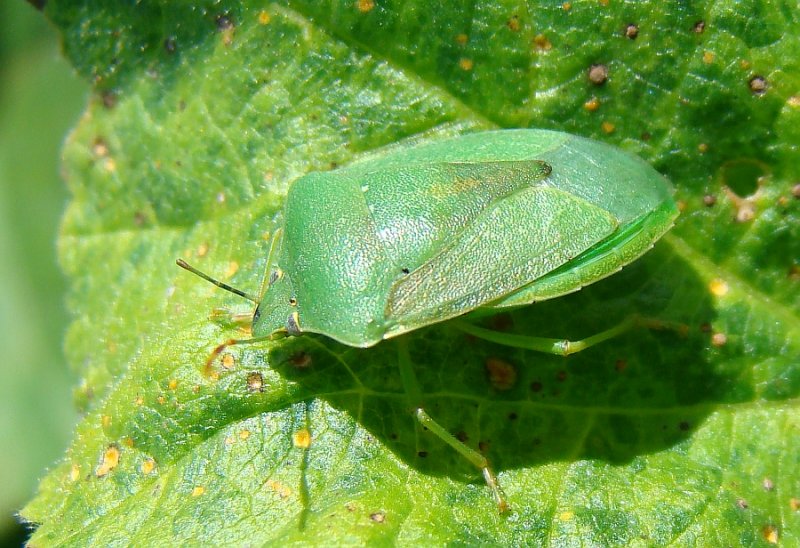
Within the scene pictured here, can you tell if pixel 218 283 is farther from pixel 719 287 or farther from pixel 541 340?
pixel 719 287

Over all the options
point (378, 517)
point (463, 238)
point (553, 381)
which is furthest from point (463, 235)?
point (378, 517)

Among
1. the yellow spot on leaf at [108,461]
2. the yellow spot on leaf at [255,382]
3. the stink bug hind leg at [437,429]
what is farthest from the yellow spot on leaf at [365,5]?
the yellow spot on leaf at [108,461]

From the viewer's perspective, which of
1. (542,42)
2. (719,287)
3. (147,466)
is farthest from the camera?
(719,287)

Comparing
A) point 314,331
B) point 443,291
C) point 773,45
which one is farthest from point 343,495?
point 773,45

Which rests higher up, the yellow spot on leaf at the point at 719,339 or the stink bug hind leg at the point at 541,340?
the stink bug hind leg at the point at 541,340

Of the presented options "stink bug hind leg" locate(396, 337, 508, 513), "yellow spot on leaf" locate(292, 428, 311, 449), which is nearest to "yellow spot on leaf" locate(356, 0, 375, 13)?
"stink bug hind leg" locate(396, 337, 508, 513)

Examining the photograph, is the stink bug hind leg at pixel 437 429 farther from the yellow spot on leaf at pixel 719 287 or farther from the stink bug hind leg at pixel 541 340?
the yellow spot on leaf at pixel 719 287
